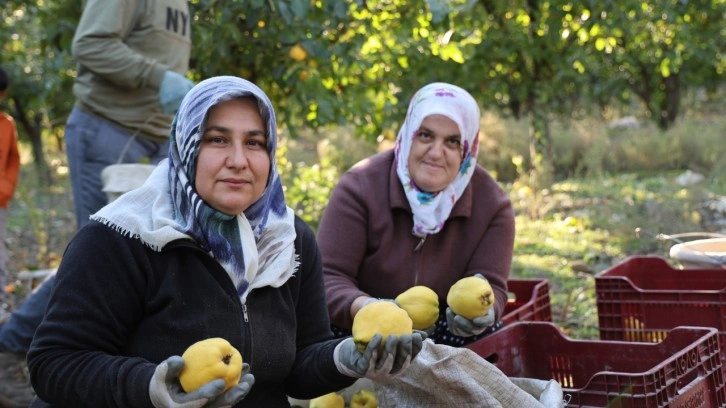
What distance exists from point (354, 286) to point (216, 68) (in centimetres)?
206

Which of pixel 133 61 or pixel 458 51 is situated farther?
pixel 458 51

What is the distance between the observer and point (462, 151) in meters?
3.37

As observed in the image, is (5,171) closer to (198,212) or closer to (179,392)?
(198,212)

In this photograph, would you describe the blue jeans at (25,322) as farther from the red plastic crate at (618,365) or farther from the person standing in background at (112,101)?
the red plastic crate at (618,365)

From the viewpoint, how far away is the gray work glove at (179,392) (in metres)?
1.83

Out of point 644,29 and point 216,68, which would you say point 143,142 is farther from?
point 644,29

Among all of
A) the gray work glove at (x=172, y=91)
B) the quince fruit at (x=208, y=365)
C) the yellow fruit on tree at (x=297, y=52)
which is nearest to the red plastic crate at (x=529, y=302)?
the gray work glove at (x=172, y=91)

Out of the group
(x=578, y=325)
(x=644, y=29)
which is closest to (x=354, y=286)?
(x=578, y=325)

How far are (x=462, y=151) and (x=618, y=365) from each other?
0.95 metres

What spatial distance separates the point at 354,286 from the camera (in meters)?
3.19

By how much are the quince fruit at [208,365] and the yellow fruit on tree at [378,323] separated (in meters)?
0.32

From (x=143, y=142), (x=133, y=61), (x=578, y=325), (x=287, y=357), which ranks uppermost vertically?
(x=133, y=61)

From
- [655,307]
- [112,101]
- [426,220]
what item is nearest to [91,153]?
[112,101]

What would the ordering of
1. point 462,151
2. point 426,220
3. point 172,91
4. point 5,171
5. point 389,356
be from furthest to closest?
point 5,171 → point 172,91 → point 462,151 → point 426,220 → point 389,356
